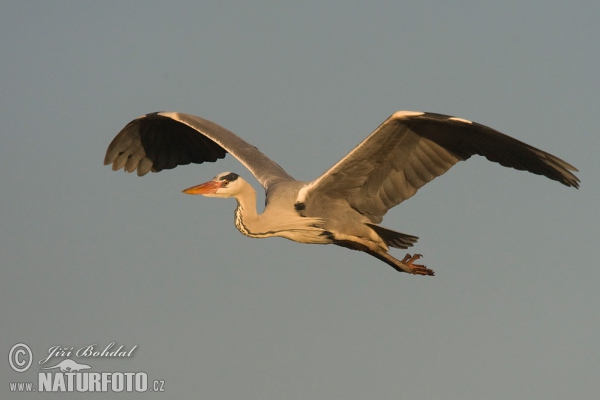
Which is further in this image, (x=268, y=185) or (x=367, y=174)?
(x=268, y=185)

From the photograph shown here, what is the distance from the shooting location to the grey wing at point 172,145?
13742 millimetres

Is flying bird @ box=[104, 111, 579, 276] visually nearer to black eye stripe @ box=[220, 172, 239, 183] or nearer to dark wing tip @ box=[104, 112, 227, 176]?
black eye stripe @ box=[220, 172, 239, 183]

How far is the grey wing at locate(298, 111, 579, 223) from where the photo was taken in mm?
10750

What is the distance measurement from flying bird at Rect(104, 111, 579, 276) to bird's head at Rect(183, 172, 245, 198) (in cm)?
1

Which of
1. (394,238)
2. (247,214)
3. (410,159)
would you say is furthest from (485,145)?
(247,214)

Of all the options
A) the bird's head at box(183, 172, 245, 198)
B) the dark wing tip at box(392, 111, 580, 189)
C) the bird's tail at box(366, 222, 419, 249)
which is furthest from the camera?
the bird's tail at box(366, 222, 419, 249)

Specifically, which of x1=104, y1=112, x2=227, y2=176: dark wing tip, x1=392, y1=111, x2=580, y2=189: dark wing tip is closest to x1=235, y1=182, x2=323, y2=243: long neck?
x1=392, y1=111, x2=580, y2=189: dark wing tip

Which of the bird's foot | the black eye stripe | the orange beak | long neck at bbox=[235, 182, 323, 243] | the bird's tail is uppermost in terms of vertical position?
the black eye stripe

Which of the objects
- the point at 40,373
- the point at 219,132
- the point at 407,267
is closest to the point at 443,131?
the point at 407,267

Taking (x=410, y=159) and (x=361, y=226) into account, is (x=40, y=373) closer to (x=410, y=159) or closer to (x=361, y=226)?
(x=361, y=226)

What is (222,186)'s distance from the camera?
1204 cm

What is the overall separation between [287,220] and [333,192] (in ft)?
2.20

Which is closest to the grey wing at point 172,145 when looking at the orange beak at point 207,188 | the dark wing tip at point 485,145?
the orange beak at point 207,188

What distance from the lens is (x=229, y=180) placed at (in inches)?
474
